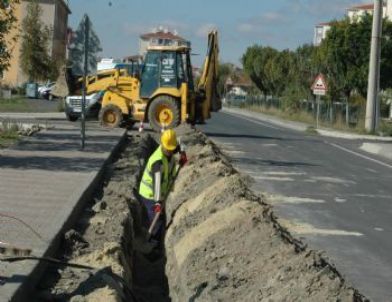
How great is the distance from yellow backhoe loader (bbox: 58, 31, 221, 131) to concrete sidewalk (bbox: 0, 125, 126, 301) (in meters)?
5.26

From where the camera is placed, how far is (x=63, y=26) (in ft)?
383

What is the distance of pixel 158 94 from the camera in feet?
91.0

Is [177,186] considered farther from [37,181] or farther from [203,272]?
[203,272]

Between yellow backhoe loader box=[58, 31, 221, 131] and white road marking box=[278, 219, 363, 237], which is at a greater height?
yellow backhoe loader box=[58, 31, 221, 131]

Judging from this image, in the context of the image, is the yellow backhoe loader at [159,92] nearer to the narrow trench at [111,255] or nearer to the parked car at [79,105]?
the parked car at [79,105]

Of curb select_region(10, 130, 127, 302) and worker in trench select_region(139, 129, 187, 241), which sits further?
worker in trench select_region(139, 129, 187, 241)

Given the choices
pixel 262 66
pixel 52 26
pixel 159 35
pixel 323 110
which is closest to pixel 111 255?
pixel 323 110

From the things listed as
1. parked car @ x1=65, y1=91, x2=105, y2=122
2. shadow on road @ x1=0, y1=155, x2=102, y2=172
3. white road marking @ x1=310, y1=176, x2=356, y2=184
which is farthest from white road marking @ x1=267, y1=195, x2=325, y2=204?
parked car @ x1=65, y1=91, x2=105, y2=122

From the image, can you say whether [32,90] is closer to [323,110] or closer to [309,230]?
[323,110]

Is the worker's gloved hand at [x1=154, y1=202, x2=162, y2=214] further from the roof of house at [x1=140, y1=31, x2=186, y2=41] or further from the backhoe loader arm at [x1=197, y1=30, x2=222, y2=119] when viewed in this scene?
the roof of house at [x1=140, y1=31, x2=186, y2=41]

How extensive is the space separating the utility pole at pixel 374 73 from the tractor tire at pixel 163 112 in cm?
1408

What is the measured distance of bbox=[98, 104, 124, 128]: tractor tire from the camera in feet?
92.8

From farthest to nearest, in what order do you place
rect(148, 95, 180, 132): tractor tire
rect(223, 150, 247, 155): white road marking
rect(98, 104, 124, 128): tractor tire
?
rect(98, 104, 124, 128): tractor tire
rect(148, 95, 180, 132): tractor tire
rect(223, 150, 247, 155): white road marking

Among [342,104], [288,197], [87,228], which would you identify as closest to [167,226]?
[87,228]
